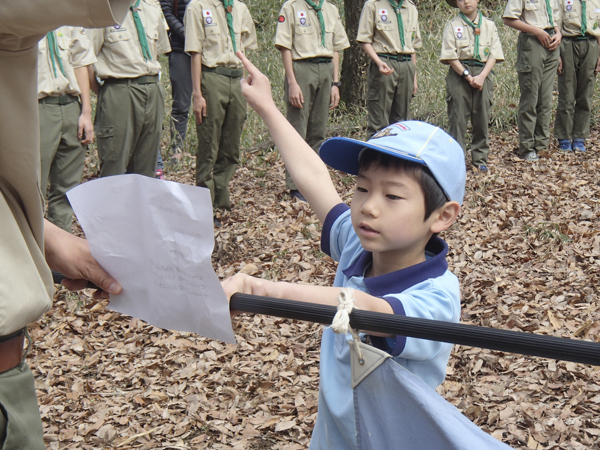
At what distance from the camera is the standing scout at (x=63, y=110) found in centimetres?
498

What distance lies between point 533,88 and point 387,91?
6.45ft

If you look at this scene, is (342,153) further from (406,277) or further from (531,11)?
(531,11)

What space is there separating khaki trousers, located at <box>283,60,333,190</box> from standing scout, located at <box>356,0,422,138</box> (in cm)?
67

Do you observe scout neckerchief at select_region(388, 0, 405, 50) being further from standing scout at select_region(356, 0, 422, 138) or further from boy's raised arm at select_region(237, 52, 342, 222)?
boy's raised arm at select_region(237, 52, 342, 222)

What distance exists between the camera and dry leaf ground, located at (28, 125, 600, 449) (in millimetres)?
3432

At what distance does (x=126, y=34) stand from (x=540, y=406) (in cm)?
440

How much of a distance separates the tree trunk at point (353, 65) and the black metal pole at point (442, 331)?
8.64 metres

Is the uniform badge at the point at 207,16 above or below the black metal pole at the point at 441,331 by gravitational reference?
above

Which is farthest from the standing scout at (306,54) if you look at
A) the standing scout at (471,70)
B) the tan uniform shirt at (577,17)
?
the tan uniform shirt at (577,17)

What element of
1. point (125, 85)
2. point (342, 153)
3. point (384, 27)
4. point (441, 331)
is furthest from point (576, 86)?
point (441, 331)

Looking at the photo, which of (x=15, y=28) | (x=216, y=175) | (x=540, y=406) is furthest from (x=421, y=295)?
(x=216, y=175)

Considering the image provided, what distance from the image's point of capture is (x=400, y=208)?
153cm

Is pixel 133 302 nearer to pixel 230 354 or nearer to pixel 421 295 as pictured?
pixel 421 295

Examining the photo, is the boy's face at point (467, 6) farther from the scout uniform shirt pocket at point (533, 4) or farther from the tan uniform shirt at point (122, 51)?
the tan uniform shirt at point (122, 51)
